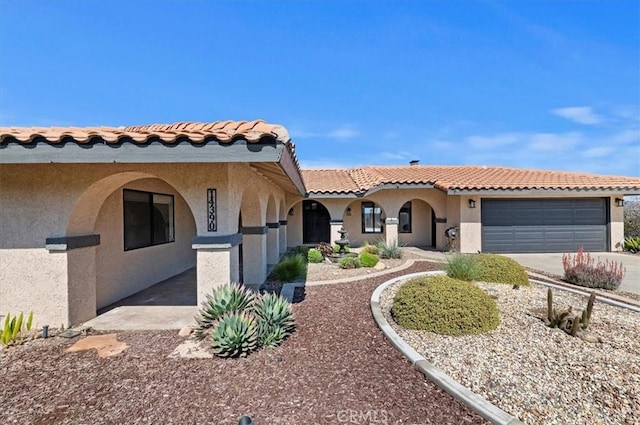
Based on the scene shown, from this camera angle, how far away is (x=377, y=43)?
35.9ft

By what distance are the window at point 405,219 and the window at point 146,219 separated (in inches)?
537

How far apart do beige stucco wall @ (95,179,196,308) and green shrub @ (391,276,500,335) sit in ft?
21.3

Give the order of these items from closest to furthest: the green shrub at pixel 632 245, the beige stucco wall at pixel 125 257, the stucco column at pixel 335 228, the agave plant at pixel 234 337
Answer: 1. the agave plant at pixel 234 337
2. the beige stucco wall at pixel 125 257
3. the green shrub at pixel 632 245
4. the stucco column at pixel 335 228

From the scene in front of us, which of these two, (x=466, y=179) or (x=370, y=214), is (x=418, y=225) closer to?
(x=370, y=214)

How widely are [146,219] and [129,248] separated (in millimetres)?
1039

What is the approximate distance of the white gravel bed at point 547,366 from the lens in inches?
134

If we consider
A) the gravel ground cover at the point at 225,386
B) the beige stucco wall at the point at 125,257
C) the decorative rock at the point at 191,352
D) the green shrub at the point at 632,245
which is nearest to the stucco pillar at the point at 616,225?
the green shrub at the point at 632,245

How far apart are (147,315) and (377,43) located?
10802mm

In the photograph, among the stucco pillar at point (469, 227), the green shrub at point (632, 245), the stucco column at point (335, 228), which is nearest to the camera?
the green shrub at point (632, 245)

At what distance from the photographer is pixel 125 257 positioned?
790 cm

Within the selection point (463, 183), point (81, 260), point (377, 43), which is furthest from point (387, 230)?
point (81, 260)

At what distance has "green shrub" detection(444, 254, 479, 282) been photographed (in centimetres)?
841

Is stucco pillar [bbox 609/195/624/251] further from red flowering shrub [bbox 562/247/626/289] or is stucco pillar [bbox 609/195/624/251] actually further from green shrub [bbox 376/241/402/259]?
green shrub [bbox 376/241/402/259]

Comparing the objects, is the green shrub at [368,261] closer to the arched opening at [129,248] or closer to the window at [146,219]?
the arched opening at [129,248]
